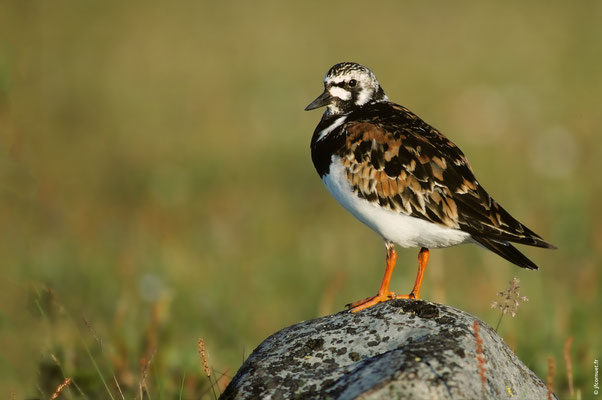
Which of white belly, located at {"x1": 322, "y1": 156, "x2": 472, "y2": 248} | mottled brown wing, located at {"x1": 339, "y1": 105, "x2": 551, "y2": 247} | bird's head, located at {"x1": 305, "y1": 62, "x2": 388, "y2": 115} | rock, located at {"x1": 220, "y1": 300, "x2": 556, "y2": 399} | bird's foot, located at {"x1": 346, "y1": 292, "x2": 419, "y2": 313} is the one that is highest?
bird's head, located at {"x1": 305, "y1": 62, "x2": 388, "y2": 115}

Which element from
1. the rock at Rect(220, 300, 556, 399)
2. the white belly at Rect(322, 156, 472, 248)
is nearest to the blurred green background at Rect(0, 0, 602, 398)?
the rock at Rect(220, 300, 556, 399)

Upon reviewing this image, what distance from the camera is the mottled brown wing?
5.67 meters

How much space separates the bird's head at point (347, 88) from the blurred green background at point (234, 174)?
1786 millimetres

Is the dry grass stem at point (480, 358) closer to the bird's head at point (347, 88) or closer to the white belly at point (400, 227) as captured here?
the white belly at point (400, 227)

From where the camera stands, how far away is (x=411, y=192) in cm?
580

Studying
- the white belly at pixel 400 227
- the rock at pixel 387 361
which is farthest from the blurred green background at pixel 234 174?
the white belly at pixel 400 227

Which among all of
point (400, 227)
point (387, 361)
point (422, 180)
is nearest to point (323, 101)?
point (422, 180)

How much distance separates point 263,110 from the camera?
15695mm

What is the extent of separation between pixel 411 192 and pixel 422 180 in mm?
122

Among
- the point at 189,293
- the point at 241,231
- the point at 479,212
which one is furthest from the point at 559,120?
the point at 479,212

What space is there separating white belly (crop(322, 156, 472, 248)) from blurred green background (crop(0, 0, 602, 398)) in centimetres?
136

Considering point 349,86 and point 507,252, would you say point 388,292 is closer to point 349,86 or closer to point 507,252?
point 507,252

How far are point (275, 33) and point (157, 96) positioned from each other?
438 cm

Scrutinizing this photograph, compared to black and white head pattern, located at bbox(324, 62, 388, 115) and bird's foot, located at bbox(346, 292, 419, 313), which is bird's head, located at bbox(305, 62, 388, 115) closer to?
black and white head pattern, located at bbox(324, 62, 388, 115)
